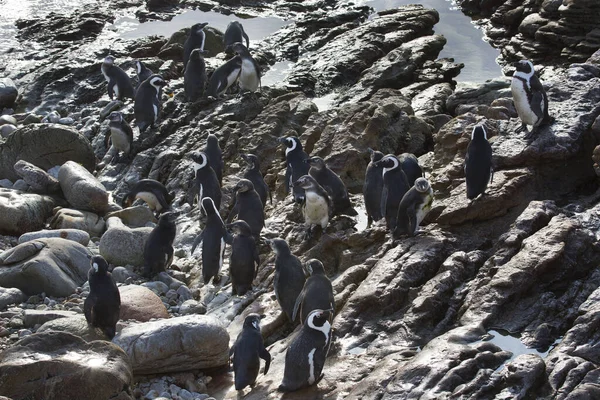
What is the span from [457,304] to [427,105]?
823 centimetres

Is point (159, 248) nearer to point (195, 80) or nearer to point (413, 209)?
point (413, 209)

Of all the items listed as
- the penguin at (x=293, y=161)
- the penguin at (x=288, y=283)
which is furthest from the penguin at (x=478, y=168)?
the penguin at (x=293, y=161)

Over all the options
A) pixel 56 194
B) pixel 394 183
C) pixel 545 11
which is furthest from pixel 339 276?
pixel 545 11

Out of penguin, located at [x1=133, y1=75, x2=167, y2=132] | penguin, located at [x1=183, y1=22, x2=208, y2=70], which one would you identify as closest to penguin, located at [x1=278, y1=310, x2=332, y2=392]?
penguin, located at [x1=133, y1=75, x2=167, y2=132]

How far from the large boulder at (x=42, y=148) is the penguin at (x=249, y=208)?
5.11 meters

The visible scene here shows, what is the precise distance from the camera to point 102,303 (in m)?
9.01

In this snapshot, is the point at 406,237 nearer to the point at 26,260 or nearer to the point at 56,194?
the point at 26,260

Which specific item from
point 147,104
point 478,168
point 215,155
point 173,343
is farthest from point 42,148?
point 478,168

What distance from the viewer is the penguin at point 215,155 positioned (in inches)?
555

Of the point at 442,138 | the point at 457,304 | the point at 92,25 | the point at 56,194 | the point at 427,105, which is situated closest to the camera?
the point at 457,304

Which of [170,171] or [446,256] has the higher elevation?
[446,256]

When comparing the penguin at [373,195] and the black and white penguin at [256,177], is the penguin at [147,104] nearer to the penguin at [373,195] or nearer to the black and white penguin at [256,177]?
the black and white penguin at [256,177]

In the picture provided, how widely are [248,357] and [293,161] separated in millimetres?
5047

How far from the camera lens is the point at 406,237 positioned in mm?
10000
